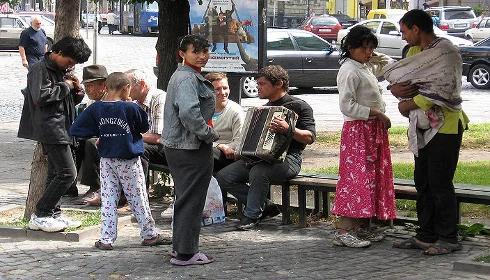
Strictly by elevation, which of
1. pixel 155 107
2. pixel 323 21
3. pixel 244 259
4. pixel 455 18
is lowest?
pixel 244 259

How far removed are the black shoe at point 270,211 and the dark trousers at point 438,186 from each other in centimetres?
165

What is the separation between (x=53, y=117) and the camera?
8.38 metres

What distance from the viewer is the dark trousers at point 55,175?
840 cm

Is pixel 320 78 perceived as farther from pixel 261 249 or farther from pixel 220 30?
pixel 261 249

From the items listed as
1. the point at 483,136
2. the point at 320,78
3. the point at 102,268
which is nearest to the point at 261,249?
the point at 102,268

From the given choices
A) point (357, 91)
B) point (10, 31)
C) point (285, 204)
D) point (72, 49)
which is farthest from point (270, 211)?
point (10, 31)

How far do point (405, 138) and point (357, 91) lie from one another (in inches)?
271

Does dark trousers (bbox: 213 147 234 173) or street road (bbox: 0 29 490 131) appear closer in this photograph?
dark trousers (bbox: 213 147 234 173)

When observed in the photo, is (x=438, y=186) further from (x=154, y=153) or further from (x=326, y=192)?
(x=154, y=153)

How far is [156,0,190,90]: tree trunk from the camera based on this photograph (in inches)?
477

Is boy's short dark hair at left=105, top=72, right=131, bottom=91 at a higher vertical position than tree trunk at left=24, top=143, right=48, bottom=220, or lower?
higher

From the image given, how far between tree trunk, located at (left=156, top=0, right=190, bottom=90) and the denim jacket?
4680 millimetres

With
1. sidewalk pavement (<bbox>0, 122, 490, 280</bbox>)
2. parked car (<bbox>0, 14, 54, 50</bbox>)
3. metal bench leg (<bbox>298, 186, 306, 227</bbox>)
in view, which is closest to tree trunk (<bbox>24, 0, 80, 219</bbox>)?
sidewalk pavement (<bbox>0, 122, 490, 280</bbox>)

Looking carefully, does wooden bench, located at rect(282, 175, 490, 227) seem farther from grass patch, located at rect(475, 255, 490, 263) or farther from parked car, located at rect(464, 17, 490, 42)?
parked car, located at rect(464, 17, 490, 42)
